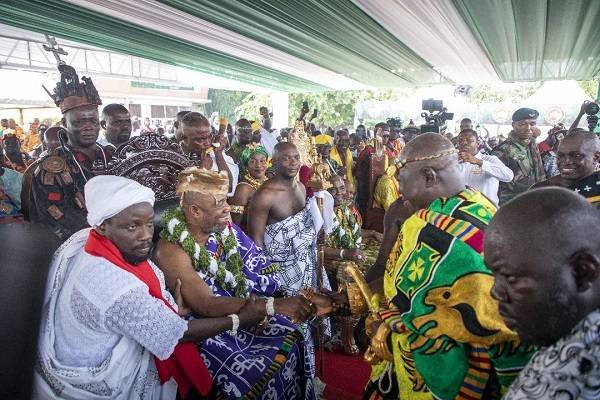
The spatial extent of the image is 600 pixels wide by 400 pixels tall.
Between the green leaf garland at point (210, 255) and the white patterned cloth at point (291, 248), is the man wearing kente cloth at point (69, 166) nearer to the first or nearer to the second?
the green leaf garland at point (210, 255)

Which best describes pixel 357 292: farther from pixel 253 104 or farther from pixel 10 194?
pixel 253 104

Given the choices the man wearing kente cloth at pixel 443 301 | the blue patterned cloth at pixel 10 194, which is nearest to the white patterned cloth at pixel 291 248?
the man wearing kente cloth at pixel 443 301

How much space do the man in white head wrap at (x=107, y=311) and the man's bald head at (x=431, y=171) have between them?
133cm

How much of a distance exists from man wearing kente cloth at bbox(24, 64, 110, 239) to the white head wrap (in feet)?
3.42

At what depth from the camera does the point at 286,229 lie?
3797mm

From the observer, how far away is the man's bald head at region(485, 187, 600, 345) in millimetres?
1081

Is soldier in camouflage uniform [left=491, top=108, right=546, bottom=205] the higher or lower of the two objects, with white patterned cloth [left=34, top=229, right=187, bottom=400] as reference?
higher

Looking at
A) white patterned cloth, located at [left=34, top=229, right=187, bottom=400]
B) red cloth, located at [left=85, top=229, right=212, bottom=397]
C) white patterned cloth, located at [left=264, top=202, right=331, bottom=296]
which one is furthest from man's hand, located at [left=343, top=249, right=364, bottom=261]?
white patterned cloth, located at [left=34, top=229, right=187, bottom=400]

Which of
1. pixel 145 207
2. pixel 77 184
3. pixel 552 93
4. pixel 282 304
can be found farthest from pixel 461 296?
pixel 552 93

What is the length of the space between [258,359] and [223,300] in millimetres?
426

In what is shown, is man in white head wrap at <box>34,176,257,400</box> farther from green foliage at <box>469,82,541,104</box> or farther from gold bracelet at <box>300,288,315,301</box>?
green foliage at <box>469,82,541,104</box>

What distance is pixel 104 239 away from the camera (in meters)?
2.05

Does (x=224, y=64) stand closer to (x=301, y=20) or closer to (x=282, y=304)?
(x=301, y=20)

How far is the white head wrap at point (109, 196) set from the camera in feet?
6.59
